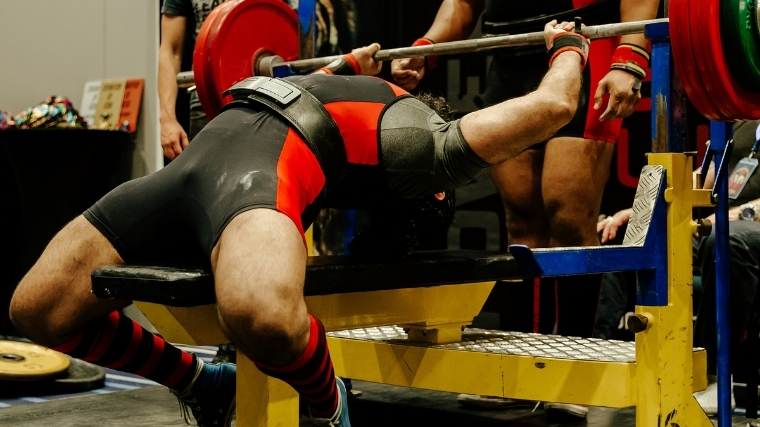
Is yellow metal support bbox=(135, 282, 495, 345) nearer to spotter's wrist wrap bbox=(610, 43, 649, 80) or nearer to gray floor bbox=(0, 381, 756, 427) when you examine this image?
gray floor bbox=(0, 381, 756, 427)

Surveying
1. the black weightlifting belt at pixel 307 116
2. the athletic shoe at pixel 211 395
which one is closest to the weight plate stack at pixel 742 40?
the black weightlifting belt at pixel 307 116

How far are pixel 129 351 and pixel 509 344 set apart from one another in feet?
3.31

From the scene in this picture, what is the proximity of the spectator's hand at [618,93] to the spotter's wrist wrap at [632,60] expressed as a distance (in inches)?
0.5

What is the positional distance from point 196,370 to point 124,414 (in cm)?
81

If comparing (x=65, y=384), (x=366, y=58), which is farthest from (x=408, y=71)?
(x=65, y=384)

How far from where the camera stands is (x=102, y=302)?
200cm

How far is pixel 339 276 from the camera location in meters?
1.85

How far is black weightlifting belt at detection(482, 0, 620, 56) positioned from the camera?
2.62 m

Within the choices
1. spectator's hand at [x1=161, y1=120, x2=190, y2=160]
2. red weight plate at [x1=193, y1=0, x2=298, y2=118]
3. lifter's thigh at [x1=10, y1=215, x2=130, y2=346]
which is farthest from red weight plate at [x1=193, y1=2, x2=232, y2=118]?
lifter's thigh at [x1=10, y1=215, x2=130, y2=346]

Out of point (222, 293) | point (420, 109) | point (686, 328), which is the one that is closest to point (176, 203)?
point (222, 293)

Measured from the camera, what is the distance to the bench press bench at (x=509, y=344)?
5.88 feet

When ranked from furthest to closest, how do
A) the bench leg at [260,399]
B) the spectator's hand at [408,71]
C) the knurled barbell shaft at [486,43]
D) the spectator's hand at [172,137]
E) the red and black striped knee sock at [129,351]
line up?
1. the spectator's hand at [172,137]
2. the spectator's hand at [408,71]
3. the knurled barbell shaft at [486,43]
4. the red and black striped knee sock at [129,351]
5. the bench leg at [260,399]

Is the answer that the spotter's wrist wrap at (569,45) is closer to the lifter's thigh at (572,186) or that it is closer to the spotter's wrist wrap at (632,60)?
the spotter's wrist wrap at (632,60)

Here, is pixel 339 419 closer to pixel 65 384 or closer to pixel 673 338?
pixel 673 338
